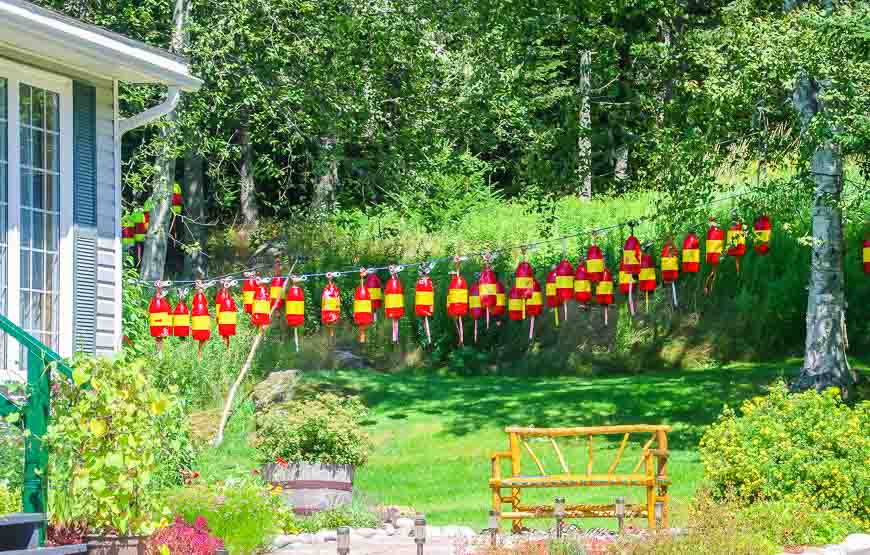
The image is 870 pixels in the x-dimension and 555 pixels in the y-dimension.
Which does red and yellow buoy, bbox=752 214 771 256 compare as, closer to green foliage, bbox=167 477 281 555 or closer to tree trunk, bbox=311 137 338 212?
tree trunk, bbox=311 137 338 212

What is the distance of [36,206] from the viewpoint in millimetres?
10023

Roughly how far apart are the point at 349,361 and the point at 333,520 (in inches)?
422

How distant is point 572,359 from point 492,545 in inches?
544

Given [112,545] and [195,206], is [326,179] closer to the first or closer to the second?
[195,206]

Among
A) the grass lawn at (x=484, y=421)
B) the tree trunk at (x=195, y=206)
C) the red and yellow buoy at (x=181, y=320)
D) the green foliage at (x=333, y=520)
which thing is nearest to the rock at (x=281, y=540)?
the green foliage at (x=333, y=520)

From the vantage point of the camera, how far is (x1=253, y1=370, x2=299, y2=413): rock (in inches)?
747

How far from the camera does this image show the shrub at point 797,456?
1080 cm

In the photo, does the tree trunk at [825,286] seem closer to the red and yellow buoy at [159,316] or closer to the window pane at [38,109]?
the red and yellow buoy at [159,316]

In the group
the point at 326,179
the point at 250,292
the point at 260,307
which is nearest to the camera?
the point at 260,307

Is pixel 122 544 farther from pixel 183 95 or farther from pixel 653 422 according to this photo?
pixel 183 95

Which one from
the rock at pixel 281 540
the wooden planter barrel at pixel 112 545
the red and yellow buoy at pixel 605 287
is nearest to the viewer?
the wooden planter barrel at pixel 112 545

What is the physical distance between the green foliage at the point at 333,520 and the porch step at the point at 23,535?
4.57 m

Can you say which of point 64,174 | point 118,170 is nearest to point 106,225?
point 118,170

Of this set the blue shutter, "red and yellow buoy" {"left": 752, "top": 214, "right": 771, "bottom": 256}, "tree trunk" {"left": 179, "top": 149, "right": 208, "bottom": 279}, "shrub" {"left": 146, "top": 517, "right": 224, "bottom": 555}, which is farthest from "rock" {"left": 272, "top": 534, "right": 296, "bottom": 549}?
"tree trunk" {"left": 179, "top": 149, "right": 208, "bottom": 279}
